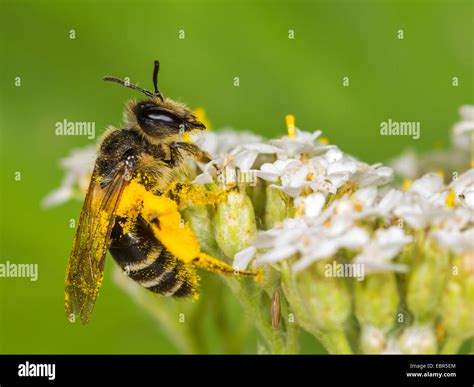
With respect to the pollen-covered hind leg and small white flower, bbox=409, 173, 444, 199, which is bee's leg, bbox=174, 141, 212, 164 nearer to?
the pollen-covered hind leg

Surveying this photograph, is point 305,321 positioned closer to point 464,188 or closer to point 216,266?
point 216,266

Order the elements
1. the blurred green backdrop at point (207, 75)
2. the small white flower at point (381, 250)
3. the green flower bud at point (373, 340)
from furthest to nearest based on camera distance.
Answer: the blurred green backdrop at point (207, 75) → the green flower bud at point (373, 340) → the small white flower at point (381, 250)

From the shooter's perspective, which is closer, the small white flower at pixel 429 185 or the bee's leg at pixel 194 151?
the small white flower at pixel 429 185

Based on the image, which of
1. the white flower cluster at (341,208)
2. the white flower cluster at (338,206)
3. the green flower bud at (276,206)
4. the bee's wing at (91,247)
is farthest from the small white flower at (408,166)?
the bee's wing at (91,247)

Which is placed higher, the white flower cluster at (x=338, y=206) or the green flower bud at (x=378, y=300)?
the white flower cluster at (x=338, y=206)

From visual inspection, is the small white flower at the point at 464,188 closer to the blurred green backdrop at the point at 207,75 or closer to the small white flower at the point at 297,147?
the small white flower at the point at 297,147

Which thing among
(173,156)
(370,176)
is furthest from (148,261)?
(370,176)
